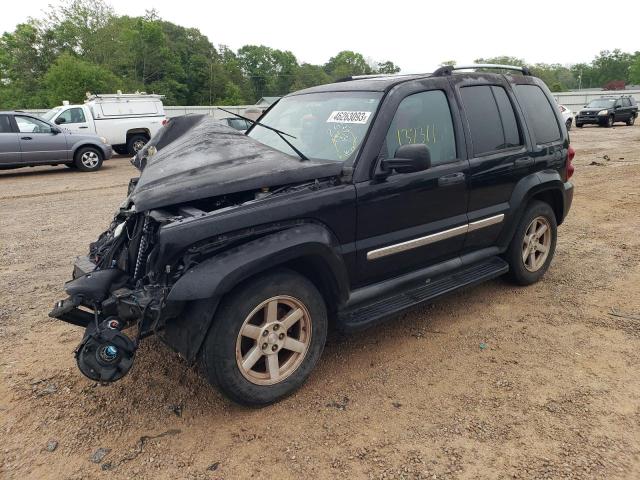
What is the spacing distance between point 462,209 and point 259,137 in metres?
1.74

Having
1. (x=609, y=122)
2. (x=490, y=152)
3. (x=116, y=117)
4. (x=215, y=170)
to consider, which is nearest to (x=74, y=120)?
(x=116, y=117)

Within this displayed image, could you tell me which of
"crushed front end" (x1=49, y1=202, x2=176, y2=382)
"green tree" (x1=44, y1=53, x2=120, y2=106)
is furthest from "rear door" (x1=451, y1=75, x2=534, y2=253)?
"green tree" (x1=44, y1=53, x2=120, y2=106)

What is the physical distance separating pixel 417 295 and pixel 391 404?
35.7 inches

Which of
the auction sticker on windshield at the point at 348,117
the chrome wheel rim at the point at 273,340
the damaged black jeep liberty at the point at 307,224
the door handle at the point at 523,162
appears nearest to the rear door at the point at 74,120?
the damaged black jeep liberty at the point at 307,224

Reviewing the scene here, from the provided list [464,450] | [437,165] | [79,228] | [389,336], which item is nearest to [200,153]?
[437,165]

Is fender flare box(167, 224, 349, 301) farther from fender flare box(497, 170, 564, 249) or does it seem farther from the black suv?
the black suv

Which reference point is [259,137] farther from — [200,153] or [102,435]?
[102,435]

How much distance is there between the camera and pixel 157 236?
103 inches

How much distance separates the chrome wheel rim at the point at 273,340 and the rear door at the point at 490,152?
5.61 feet

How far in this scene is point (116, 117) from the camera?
54.8ft

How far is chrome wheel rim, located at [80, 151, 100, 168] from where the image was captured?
44.7 ft

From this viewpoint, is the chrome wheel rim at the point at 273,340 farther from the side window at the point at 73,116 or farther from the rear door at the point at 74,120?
the side window at the point at 73,116

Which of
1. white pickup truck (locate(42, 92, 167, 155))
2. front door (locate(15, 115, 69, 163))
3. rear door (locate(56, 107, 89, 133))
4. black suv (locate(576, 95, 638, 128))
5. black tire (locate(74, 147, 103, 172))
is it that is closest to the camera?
front door (locate(15, 115, 69, 163))

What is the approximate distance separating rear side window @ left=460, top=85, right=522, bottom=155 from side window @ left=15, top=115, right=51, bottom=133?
1246cm
